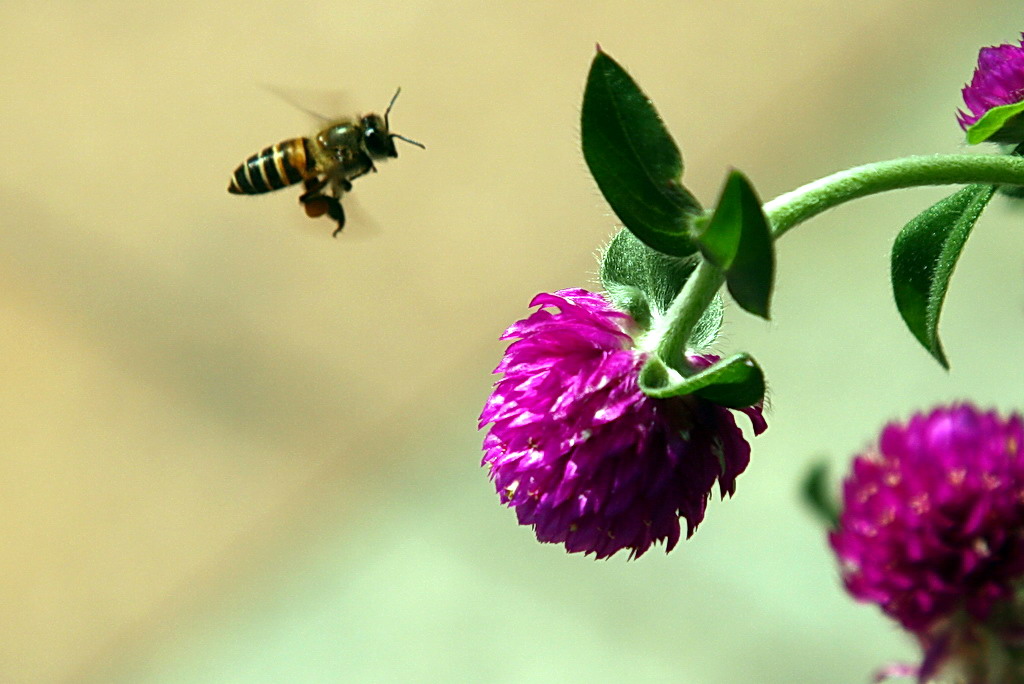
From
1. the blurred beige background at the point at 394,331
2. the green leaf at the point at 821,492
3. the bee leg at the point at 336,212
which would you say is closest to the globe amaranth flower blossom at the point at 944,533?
the green leaf at the point at 821,492

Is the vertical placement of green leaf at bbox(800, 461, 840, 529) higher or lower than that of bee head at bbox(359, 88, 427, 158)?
lower

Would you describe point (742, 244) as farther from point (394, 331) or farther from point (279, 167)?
point (394, 331)

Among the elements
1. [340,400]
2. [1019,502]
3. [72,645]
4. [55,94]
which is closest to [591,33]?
[340,400]

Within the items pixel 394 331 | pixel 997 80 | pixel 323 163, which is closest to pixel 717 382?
pixel 997 80

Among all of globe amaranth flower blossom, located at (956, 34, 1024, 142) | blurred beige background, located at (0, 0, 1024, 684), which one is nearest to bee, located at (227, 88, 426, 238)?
globe amaranth flower blossom, located at (956, 34, 1024, 142)

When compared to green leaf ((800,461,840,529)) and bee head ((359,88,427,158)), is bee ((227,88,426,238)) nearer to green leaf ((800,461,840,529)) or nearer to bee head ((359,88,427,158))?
bee head ((359,88,427,158))

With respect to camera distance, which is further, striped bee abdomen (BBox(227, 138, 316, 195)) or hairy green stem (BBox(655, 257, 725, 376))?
striped bee abdomen (BBox(227, 138, 316, 195))
